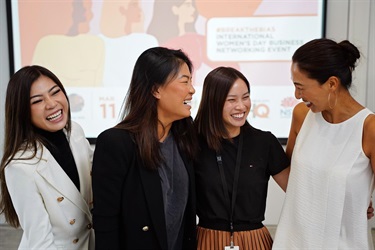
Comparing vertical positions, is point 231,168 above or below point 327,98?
below

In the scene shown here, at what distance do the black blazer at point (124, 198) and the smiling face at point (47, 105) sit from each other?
0.24 m

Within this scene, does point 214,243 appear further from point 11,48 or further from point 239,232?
point 11,48

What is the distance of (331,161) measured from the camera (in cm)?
142

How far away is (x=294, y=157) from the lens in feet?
5.04

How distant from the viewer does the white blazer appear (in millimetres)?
1301

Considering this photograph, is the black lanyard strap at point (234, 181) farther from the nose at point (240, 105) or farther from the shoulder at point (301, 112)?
the shoulder at point (301, 112)

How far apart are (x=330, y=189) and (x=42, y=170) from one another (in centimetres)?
110

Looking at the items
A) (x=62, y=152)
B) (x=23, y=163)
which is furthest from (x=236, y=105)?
(x=23, y=163)

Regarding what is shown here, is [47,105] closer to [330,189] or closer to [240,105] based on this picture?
[240,105]

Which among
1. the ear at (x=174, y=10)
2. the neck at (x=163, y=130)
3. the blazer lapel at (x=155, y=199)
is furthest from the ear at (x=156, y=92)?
the ear at (x=174, y=10)

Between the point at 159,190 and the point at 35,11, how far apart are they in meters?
2.31

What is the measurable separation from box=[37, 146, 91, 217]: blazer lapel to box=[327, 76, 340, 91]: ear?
110 cm

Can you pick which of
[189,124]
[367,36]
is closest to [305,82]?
[189,124]

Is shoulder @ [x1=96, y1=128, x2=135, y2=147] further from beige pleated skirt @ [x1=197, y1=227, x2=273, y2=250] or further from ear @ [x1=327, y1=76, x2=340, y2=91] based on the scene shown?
ear @ [x1=327, y1=76, x2=340, y2=91]
